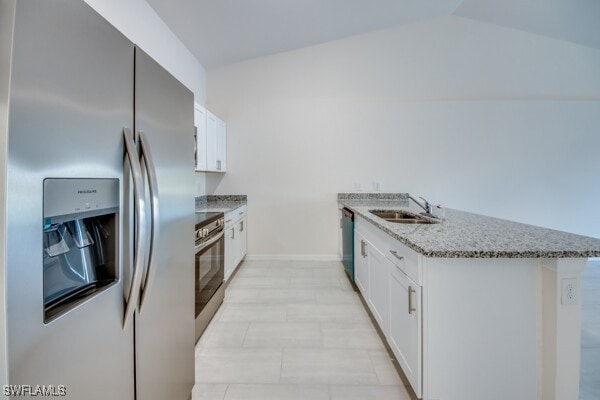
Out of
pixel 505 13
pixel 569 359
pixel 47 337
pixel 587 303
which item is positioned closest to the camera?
pixel 47 337

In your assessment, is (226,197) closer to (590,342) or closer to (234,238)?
(234,238)

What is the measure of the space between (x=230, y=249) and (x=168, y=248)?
2238 millimetres

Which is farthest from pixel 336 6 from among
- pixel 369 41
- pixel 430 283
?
pixel 430 283

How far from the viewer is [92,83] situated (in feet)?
2.68

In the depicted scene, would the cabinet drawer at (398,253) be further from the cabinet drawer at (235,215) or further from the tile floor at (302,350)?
the cabinet drawer at (235,215)

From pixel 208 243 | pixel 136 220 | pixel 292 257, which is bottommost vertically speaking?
pixel 292 257

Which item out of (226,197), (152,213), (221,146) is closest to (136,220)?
(152,213)

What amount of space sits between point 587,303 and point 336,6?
412 centimetres

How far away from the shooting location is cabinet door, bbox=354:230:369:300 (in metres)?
2.69

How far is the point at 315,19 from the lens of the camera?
3.65 m

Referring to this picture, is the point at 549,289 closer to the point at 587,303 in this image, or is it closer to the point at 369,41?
the point at 587,303

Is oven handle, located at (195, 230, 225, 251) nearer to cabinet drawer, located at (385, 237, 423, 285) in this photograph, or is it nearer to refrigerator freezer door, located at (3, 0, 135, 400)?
refrigerator freezer door, located at (3, 0, 135, 400)

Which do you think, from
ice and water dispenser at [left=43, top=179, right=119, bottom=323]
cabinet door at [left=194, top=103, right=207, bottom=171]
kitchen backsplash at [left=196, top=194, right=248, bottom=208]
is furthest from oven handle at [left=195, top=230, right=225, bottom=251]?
kitchen backsplash at [left=196, top=194, right=248, bottom=208]

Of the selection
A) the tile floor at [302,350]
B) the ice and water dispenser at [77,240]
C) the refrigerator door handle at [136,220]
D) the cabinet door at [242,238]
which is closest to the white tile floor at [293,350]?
the tile floor at [302,350]
